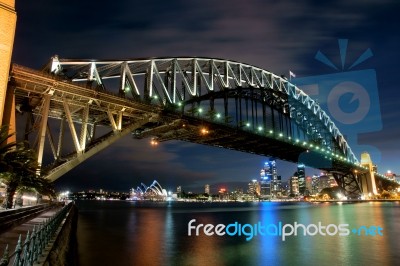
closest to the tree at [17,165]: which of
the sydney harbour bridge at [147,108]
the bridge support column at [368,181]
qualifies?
the sydney harbour bridge at [147,108]

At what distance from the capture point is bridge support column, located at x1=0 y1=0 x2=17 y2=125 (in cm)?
1484

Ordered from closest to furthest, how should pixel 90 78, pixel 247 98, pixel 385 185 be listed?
pixel 90 78 < pixel 247 98 < pixel 385 185

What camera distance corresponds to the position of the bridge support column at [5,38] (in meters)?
14.8

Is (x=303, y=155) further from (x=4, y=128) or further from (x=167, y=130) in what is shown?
(x=4, y=128)

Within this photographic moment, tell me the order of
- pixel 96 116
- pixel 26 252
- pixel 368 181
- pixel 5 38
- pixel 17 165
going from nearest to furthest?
pixel 26 252 < pixel 5 38 < pixel 17 165 < pixel 96 116 < pixel 368 181

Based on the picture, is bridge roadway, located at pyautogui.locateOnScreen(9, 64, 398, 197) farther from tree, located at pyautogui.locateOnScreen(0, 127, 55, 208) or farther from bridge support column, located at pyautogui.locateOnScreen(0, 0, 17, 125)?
bridge support column, located at pyautogui.locateOnScreen(0, 0, 17, 125)

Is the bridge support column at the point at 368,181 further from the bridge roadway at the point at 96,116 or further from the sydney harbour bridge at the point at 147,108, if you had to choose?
the bridge roadway at the point at 96,116

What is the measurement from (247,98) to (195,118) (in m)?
25.7

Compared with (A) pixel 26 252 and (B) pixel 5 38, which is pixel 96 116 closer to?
(B) pixel 5 38

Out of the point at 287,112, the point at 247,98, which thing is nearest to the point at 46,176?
the point at 247,98

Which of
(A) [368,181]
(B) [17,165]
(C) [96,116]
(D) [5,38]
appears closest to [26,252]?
(D) [5,38]

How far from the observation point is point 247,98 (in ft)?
201

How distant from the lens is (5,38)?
15.1 metres

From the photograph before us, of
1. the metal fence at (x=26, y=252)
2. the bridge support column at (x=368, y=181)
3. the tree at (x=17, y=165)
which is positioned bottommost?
the metal fence at (x=26, y=252)
